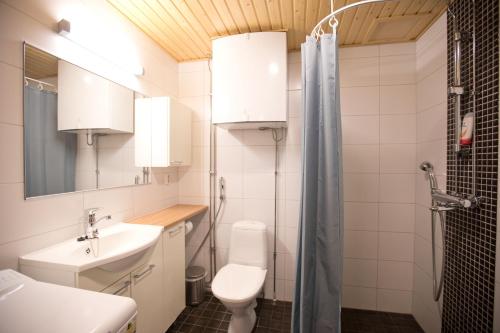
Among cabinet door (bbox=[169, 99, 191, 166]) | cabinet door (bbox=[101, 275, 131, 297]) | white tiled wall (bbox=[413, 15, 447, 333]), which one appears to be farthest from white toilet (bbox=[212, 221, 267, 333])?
white tiled wall (bbox=[413, 15, 447, 333])

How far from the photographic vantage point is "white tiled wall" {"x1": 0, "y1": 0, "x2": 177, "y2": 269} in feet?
3.22

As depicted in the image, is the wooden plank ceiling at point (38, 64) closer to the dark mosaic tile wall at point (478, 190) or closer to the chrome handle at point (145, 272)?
the chrome handle at point (145, 272)

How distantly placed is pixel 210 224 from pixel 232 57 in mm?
1632

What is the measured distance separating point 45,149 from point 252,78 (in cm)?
144

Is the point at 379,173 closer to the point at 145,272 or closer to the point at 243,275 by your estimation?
the point at 243,275

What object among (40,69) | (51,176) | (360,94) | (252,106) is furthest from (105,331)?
(360,94)

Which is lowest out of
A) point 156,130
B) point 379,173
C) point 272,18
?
point 379,173

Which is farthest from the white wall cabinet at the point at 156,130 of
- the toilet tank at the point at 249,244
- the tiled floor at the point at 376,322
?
the tiled floor at the point at 376,322

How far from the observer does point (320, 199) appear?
1.17 m

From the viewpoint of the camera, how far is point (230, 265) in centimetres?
187

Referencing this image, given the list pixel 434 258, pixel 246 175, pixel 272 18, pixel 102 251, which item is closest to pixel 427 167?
pixel 434 258

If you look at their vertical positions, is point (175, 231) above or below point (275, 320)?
above

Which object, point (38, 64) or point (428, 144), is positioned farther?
point (428, 144)

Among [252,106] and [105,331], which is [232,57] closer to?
[252,106]
